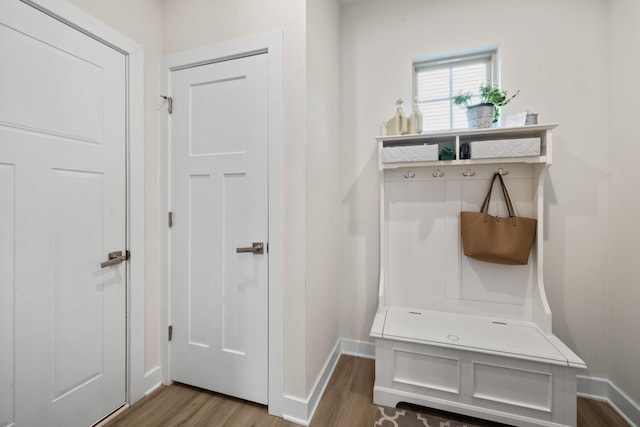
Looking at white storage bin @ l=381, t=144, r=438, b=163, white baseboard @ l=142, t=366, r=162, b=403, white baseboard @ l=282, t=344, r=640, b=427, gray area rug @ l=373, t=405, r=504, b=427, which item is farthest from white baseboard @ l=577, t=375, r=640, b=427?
white baseboard @ l=142, t=366, r=162, b=403

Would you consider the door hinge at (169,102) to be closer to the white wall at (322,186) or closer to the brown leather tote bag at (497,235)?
the white wall at (322,186)

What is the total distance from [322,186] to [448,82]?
4.22 feet

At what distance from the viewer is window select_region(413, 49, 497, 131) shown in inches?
76.5

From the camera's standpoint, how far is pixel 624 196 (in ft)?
5.07

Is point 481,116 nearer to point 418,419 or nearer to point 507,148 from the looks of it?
point 507,148

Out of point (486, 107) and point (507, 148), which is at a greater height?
point (486, 107)

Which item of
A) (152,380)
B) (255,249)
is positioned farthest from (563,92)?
(152,380)

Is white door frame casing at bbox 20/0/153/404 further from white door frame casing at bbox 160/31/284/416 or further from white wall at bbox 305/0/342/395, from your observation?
white wall at bbox 305/0/342/395

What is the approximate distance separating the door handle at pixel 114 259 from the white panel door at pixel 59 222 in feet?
0.08

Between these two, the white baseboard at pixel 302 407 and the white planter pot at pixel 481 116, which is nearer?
the white baseboard at pixel 302 407

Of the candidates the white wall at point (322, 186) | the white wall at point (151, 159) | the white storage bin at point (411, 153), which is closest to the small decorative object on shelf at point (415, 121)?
the white storage bin at point (411, 153)

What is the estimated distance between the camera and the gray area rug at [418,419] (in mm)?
1483

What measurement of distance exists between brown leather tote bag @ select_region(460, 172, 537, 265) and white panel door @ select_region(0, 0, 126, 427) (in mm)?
2225

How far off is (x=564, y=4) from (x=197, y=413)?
342 cm
